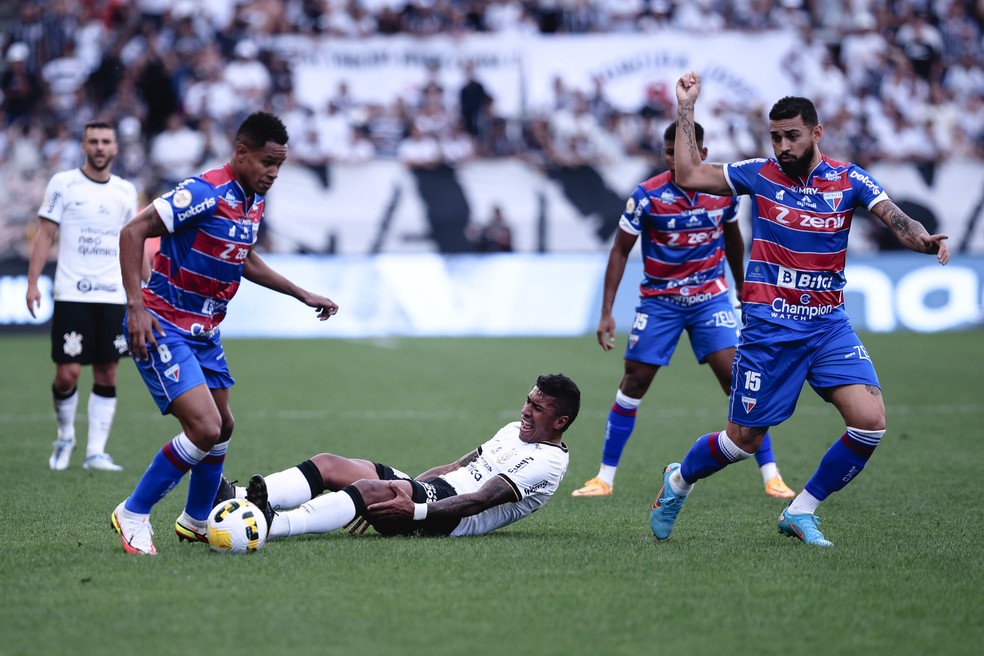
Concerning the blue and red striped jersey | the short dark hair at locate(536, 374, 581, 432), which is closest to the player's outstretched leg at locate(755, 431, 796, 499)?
the short dark hair at locate(536, 374, 581, 432)

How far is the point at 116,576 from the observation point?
18.6ft

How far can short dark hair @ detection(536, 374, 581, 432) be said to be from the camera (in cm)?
681

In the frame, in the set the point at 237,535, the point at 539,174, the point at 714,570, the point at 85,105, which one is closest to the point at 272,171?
the point at 237,535

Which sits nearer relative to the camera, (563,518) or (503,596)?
(503,596)

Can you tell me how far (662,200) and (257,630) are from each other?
4869mm

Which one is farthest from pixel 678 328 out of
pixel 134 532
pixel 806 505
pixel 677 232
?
pixel 134 532

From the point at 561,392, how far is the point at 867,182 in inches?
77.1

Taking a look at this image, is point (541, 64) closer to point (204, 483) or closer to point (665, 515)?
point (665, 515)

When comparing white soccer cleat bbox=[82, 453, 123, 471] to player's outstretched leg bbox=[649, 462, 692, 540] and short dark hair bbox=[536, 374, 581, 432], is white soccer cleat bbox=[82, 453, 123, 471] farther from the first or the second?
player's outstretched leg bbox=[649, 462, 692, 540]

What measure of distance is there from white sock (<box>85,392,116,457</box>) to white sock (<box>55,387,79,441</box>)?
6.2 inches

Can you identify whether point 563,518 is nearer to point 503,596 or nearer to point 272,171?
point 503,596

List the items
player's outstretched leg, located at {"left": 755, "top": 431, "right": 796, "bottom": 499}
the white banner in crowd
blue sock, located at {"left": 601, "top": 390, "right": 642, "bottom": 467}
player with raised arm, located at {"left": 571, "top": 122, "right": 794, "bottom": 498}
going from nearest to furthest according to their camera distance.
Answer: player's outstretched leg, located at {"left": 755, "top": 431, "right": 796, "bottom": 499} < player with raised arm, located at {"left": 571, "top": 122, "right": 794, "bottom": 498} < blue sock, located at {"left": 601, "top": 390, "right": 642, "bottom": 467} < the white banner in crowd

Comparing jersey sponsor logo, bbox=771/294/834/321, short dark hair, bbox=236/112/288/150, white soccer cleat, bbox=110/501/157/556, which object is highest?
short dark hair, bbox=236/112/288/150

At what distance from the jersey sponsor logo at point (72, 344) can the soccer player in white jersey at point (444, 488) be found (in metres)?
3.42
